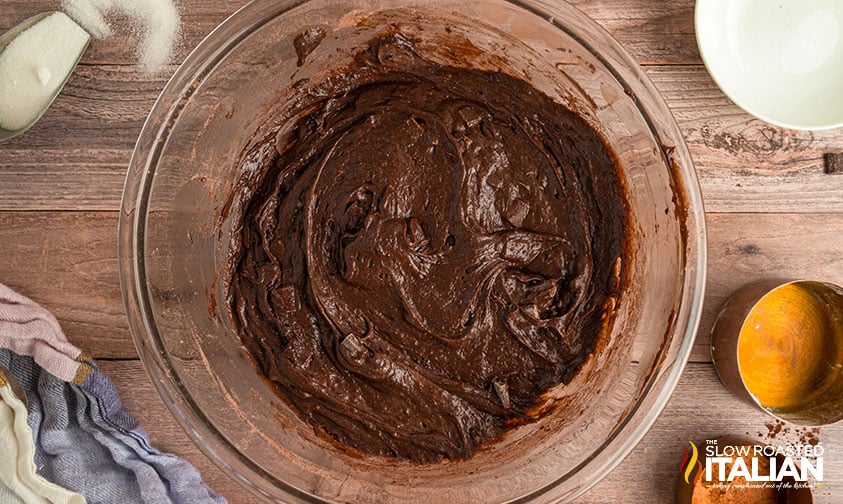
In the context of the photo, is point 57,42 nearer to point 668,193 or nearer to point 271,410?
point 271,410

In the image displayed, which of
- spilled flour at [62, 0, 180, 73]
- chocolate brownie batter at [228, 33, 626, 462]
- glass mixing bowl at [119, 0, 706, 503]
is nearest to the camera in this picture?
glass mixing bowl at [119, 0, 706, 503]

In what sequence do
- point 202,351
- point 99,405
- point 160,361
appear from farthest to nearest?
point 99,405 < point 202,351 < point 160,361

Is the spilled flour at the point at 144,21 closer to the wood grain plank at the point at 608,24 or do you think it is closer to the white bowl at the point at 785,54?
the wood grain plank at the point at 608,24

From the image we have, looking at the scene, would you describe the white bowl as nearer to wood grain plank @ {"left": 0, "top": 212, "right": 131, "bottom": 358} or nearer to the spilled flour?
the spilled flour

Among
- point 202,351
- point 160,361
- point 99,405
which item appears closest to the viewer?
point 160,361

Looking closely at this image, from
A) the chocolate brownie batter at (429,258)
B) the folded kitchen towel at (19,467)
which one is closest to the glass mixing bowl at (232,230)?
the chocolate brownie batter at (429,258)

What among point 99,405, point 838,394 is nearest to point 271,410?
point 99,405

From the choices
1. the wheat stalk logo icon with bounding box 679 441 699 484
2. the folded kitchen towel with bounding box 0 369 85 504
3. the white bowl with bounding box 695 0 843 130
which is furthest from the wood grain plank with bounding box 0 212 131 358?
the white bowl with bounding box 695 0 843 130
